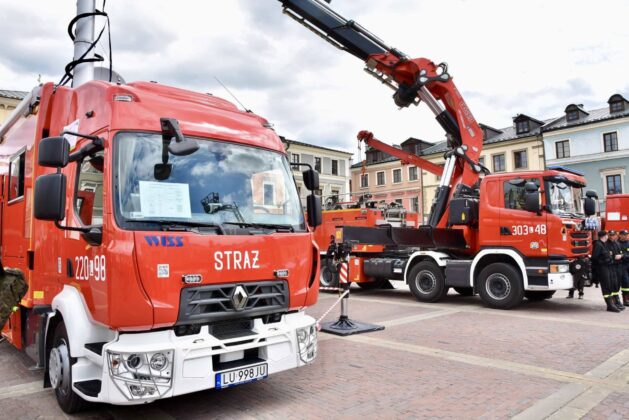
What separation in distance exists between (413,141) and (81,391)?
2051 inches

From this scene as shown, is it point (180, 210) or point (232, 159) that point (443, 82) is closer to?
point (232, 159)

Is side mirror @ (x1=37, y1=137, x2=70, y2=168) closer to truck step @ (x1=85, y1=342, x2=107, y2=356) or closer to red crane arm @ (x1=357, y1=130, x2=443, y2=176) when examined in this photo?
truck step @ (x1=85, y1=342, x2=107, y2=356)

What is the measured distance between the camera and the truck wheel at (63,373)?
429 centimetres

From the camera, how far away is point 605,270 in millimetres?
10062

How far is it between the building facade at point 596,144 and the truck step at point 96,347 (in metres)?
43.8

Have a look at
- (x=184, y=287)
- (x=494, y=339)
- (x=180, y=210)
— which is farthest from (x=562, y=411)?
(x=180, y=210)

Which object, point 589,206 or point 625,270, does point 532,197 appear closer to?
point 589,206

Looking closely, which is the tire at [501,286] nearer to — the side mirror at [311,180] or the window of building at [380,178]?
the side mirror at [311,180]

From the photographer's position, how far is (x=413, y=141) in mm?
53594

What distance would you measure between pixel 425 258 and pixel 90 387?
30.2ft

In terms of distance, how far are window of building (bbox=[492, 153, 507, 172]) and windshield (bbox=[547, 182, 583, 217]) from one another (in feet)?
124

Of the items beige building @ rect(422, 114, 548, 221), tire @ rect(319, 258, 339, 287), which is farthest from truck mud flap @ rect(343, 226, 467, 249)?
beige building @ rect(422, 114, 548, 221)

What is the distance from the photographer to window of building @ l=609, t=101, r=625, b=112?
3984 centimetres

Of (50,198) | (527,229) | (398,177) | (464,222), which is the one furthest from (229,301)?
(398,177)
